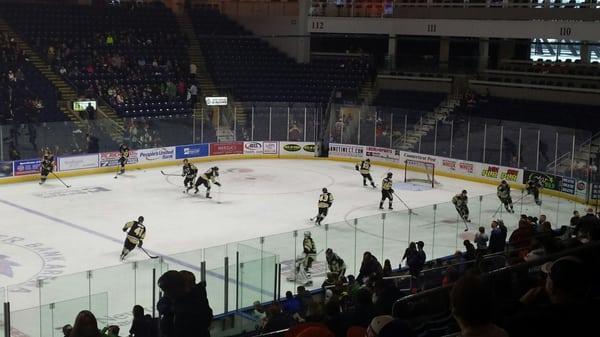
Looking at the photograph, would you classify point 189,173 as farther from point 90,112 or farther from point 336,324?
point 336,324

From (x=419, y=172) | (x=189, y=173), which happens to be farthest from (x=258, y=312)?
(x=419, y=172)

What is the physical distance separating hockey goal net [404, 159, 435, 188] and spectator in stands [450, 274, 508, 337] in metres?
23.6

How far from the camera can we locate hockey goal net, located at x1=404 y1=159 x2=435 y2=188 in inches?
1085

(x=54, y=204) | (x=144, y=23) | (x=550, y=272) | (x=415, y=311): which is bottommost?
(x=54, y=204)

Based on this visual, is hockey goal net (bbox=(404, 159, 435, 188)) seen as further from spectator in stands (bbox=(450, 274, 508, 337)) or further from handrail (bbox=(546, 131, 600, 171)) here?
spectator in stands (bbox=(450, 274, 508, 337))

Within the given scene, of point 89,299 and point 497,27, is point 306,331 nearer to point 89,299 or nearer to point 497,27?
point 89,299

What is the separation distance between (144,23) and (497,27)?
15.7 m

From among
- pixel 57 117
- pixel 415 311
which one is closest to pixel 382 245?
pixel 415 311

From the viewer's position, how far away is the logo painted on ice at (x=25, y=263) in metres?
14.9

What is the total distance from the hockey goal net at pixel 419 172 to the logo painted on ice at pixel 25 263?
44.4ft

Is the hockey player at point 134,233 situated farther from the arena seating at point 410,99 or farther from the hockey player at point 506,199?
the arena seating at point 410,99

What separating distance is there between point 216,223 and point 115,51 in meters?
16.4

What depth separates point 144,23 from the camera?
1479 inches

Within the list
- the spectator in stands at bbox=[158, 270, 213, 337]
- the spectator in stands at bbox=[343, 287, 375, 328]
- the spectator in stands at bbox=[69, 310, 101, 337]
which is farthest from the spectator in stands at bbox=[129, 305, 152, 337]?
the spectator in stands at bbox=[69, 310, 101, 337]
